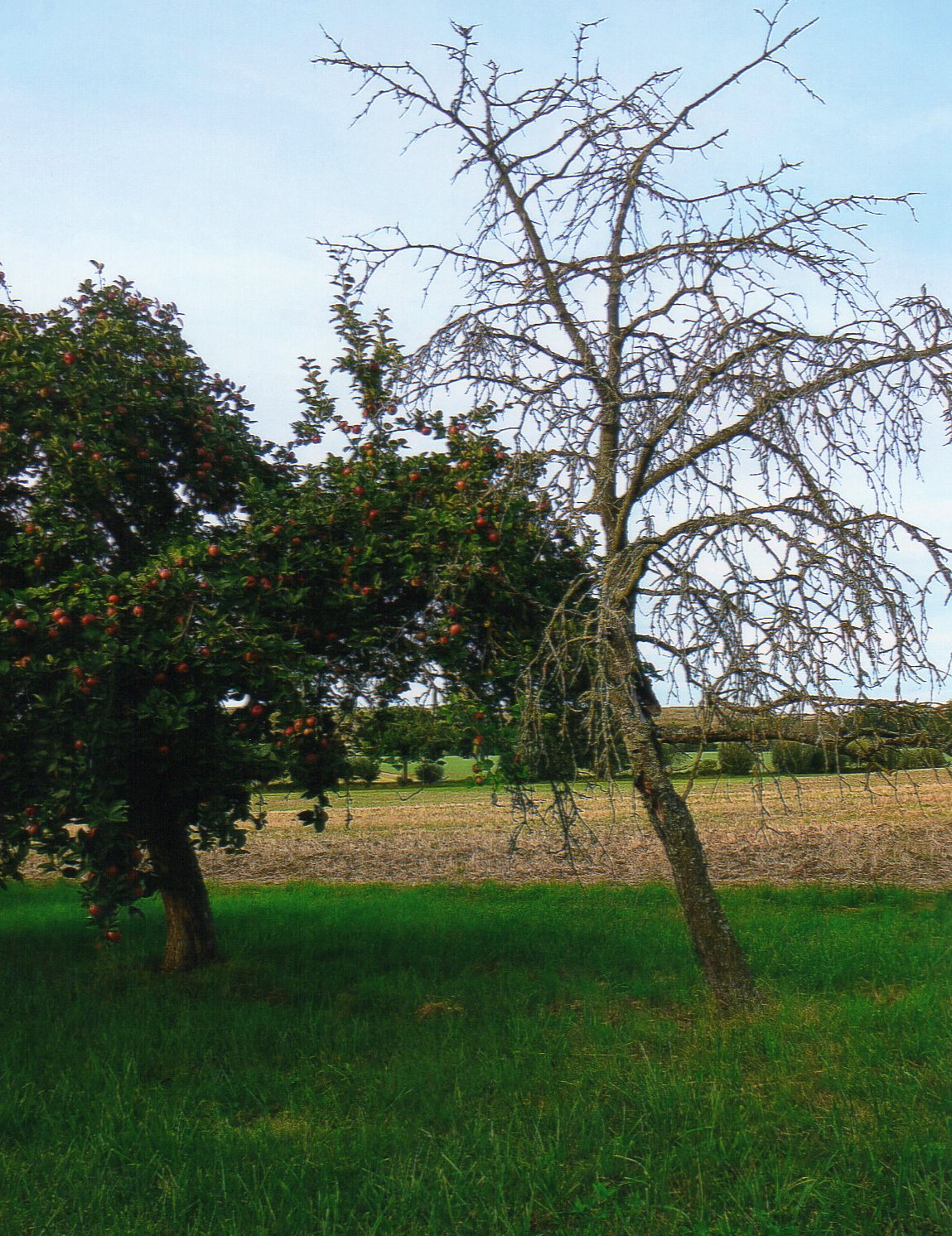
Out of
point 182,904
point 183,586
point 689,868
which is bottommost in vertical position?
point 182,904

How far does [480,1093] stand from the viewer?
5559 millimetres

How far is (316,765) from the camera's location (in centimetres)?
727

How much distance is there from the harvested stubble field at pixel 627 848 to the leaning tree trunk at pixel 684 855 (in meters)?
5.42

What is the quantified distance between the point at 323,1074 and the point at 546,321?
5.76 metres

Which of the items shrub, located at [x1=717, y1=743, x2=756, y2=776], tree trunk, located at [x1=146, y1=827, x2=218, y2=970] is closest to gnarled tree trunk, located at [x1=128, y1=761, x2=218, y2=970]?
tree trunk, located at [x1=146, y1=827, x2=218, y2=970]

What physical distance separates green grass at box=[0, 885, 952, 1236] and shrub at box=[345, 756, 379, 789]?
1.77m

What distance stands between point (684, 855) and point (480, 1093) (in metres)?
2.36

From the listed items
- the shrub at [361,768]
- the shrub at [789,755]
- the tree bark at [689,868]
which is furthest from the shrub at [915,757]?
the shrub at [361,768]

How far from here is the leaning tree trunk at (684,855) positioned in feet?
22.9

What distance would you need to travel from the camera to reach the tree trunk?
896 centimetres

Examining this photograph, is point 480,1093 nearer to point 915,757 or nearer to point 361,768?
point 361,768

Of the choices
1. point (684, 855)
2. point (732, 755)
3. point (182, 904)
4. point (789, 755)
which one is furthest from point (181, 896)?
point (789, 755)

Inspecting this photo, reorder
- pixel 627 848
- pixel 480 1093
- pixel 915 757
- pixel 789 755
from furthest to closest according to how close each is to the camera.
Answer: pixel 627 848
pixel 915 757
pixel 789 755
pixel 480 1093

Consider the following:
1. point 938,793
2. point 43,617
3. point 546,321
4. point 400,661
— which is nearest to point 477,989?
point 400,661
